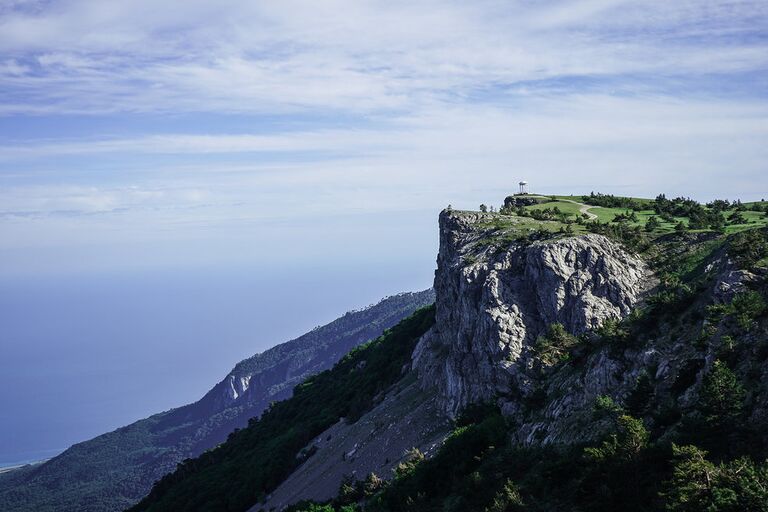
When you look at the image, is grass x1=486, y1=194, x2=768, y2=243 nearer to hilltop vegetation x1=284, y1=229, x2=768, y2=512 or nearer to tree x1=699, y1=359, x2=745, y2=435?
hilltop vegetation x1=284, y1=229, x2=768, y2=512

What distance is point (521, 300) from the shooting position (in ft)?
134

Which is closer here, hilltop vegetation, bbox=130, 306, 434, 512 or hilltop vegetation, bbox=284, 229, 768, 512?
hilltop vegetation, bbox=284, 229, 768, 512

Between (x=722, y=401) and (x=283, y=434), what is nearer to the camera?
(x=722, y=401)

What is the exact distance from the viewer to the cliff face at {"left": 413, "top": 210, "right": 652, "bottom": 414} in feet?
126

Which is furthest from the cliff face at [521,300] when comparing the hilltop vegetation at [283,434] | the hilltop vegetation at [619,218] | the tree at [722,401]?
the hilltop vegetation at [283,434]

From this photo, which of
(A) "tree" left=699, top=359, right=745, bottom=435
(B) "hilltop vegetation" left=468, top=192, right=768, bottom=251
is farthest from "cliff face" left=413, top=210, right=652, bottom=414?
(A) "tree" left=699, top=359, right=745, bottom=435

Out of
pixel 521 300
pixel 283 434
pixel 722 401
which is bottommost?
pixel 283 434

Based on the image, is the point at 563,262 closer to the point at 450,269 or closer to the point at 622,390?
the point at 450,269

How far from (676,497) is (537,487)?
18.9 ft

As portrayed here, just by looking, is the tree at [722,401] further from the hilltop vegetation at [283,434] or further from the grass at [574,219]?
the hilltop vegetation at [283,434]

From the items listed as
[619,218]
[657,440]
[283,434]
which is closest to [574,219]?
[619,218]

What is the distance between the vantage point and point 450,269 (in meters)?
47.7

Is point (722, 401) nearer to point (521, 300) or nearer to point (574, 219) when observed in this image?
point (521, 300)

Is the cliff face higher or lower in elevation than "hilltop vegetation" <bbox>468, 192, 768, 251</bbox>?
lower
